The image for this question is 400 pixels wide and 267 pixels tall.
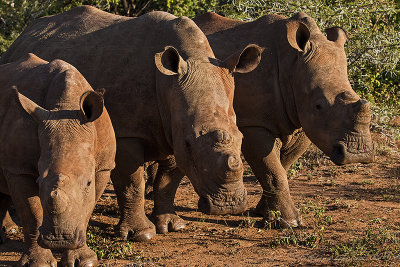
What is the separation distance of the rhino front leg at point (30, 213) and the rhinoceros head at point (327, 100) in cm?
349

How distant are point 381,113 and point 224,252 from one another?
6049 mm

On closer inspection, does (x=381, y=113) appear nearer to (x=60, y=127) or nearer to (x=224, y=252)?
(x=224, y=252)

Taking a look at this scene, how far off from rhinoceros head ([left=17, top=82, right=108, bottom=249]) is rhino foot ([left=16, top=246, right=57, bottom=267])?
31.4 inches

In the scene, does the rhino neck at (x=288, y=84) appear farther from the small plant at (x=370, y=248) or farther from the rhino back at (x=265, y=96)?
A: the small plant at (x=370, y=248)

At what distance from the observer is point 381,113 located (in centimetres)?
1286

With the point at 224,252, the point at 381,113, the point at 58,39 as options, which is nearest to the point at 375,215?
the point at 224,252

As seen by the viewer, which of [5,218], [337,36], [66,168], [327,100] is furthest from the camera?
[337,36]

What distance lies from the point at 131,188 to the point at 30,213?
1659 millimetres

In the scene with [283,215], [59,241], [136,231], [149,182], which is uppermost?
[59,241]

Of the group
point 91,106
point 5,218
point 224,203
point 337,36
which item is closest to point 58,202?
point 91,106

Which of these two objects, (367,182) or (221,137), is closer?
(221,137)

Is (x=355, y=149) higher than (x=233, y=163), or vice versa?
(x=233, y=163)

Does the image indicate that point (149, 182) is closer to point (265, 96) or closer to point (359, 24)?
point (265, 96)

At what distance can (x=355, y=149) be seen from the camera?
8.23 metres
